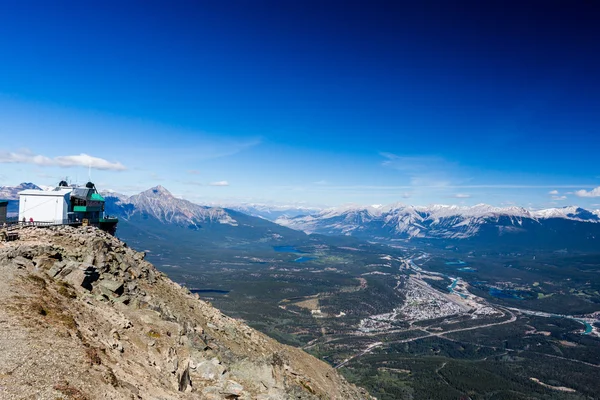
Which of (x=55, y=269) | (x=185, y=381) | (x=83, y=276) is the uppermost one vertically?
(x=55, y=269)

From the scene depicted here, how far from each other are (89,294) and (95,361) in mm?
15135

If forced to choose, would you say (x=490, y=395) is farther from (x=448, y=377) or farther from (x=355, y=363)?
A: (x=355, y=363)

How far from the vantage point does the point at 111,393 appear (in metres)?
22.8

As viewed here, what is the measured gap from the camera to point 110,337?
3166 cm

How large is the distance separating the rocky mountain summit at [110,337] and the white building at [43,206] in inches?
297

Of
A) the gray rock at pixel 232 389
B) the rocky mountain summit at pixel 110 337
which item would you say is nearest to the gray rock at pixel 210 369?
the rocky mountain summit at pixel 110 337

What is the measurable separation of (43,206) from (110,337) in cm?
3766

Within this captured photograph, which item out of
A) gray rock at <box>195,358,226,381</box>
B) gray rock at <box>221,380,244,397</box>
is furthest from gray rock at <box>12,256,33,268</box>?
gray rock at <box>221,380,244,397</box>

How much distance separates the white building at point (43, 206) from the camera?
57.7 metres

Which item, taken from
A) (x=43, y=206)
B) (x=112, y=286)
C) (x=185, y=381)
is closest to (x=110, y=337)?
(x=185, y=381)

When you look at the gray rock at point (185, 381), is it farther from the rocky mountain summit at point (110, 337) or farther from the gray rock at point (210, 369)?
the gray rock at point (210, 369)

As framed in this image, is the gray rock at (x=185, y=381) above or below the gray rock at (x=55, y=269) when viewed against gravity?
below

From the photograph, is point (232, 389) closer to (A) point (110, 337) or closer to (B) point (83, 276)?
(A) point (110, 337)

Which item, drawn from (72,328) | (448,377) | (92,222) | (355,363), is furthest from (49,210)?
(448,377)
